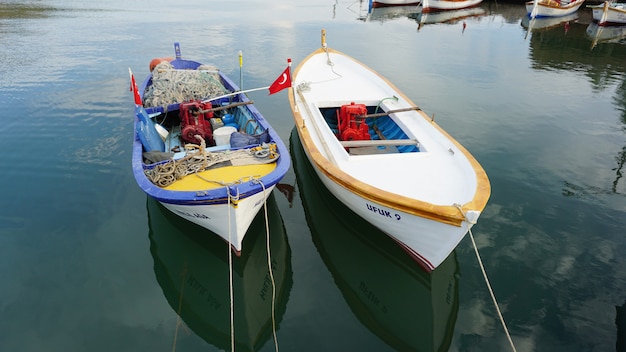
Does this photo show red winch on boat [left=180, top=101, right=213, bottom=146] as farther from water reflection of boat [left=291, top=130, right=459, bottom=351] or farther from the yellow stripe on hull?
water reflection of boat [left=291, top=130, right=459, bottom=351]

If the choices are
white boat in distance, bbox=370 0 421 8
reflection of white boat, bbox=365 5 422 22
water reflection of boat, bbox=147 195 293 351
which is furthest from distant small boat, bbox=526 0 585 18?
water reflection of boat, bbox=147 195 293 351

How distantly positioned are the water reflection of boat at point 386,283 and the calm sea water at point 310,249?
0.11 ft

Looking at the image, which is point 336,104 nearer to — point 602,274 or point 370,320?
point 370,320

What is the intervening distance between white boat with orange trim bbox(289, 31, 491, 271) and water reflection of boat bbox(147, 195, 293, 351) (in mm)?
2319

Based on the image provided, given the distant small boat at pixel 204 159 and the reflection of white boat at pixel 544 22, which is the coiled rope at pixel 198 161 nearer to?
the distant small boat at pixel 204 159

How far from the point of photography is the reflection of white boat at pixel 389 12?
44312mm

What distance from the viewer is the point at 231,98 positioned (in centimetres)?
1330

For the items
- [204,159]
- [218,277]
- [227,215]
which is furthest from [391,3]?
[218,277]

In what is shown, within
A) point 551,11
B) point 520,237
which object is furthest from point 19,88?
point 551,11

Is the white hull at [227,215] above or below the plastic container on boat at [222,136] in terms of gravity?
below

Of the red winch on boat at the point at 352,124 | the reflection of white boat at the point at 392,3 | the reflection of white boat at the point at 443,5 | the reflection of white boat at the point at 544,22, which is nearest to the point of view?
the red winch on boat at the point at 352,124

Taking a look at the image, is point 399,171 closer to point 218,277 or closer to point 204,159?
point 204,159

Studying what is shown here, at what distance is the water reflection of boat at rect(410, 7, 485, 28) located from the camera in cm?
4219

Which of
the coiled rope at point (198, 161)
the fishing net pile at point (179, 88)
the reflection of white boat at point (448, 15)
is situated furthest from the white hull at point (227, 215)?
the reflection of white boat at point (448, 15)
